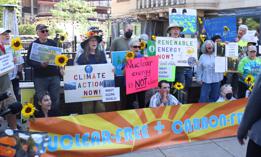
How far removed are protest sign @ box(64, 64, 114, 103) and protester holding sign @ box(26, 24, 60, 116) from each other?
384 mm

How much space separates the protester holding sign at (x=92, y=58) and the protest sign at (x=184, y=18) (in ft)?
6.25

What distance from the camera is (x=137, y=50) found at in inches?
247

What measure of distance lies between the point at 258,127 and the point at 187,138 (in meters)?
2.85

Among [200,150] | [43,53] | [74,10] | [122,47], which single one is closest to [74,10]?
[74,10]

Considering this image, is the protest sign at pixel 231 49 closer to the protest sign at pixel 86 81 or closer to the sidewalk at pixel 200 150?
the sidewalk at pixel 200 150

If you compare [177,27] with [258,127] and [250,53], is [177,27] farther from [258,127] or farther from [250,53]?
[258,127]

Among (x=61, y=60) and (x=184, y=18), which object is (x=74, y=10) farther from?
(x=61, y=60)

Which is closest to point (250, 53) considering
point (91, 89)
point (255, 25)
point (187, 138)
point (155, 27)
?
point (187, 138)

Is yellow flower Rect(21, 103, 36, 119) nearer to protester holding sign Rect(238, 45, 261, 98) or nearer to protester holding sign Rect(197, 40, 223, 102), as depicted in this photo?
protester holding sign Rect(197, 40, 223, 102)

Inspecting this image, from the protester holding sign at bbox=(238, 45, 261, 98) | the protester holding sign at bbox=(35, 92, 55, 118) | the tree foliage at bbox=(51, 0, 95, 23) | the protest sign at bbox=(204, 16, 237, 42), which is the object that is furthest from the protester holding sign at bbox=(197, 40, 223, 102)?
the tree foliage at bbox=(51, 0, 95, 23)

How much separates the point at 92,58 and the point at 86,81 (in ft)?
1.54

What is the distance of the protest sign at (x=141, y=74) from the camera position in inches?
228

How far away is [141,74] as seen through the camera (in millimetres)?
5852

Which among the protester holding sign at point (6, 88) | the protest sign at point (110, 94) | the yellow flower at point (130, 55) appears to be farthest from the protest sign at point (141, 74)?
the protester holding sign at point (6, 88)
